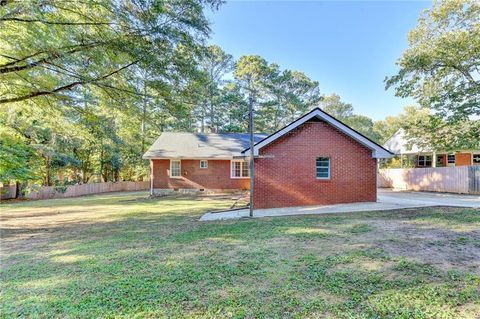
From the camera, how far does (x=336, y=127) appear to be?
11789mm

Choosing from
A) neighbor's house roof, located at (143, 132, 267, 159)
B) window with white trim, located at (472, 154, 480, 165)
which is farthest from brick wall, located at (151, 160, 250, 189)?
Answer: window with white trim, located at (472, 154, 480, 165)

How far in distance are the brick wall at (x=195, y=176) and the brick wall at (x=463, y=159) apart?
18.6 meters

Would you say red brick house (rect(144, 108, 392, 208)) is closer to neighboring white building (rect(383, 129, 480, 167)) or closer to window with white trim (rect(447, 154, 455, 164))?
neighboring white building (rect(383, 129, 480, 167))

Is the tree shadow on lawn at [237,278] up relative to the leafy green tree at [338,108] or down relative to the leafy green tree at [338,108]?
down

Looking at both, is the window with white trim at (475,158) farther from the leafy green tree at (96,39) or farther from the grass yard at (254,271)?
the leafy green tree at (96,39)

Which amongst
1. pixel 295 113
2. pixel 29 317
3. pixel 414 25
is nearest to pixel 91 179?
pixel 295 113

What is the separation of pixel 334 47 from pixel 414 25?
614 centimetres

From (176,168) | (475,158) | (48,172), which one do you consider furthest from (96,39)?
(475,158)

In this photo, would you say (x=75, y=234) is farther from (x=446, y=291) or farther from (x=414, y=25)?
(x=414, y=25)

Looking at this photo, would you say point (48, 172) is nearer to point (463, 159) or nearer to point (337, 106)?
point (463, 159)

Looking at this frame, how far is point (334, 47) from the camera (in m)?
22.5

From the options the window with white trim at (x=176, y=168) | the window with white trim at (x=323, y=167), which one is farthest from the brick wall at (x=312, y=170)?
the window with white trim at (x=176, y=168)

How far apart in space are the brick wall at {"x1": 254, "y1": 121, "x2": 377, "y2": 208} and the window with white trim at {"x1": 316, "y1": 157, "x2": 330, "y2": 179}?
19cm

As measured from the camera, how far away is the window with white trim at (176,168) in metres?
20.3
